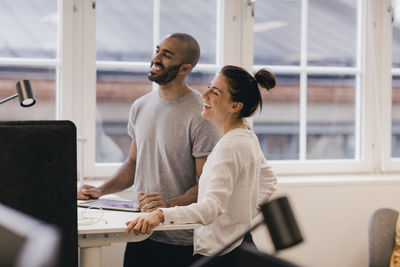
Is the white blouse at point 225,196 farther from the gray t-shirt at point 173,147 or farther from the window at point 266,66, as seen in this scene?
the window at point 266,66

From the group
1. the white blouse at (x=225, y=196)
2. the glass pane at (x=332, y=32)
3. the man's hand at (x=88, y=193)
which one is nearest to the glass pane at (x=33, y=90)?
the man's hand at (x=88, y=193)

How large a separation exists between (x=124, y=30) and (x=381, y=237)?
1.81m

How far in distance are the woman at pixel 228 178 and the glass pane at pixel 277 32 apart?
1.26 meters

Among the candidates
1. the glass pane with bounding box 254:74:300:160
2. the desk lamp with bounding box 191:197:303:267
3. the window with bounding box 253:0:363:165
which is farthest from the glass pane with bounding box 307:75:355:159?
the desk lamp with bounding box 191:197:303:267

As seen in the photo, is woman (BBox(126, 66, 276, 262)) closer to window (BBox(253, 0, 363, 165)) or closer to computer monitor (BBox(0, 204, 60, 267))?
window (BBox(253, 0, 363, 165))

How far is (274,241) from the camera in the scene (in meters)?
0.48

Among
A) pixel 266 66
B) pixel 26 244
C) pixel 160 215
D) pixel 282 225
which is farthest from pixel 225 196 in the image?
pixel 266 66

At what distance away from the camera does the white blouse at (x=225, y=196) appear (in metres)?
1.67

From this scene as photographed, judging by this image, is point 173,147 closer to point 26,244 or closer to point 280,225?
point 280,225

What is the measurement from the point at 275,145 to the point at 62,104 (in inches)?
51.7

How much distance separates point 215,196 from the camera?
167 cm

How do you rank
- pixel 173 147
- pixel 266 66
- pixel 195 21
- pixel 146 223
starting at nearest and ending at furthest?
pixel 146 223 → pixel 173 147 → pixel 195 21 → pixel 266 66

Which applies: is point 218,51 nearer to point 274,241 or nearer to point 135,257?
point 135,257

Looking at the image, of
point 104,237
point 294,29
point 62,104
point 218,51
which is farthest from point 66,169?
point 294,29
